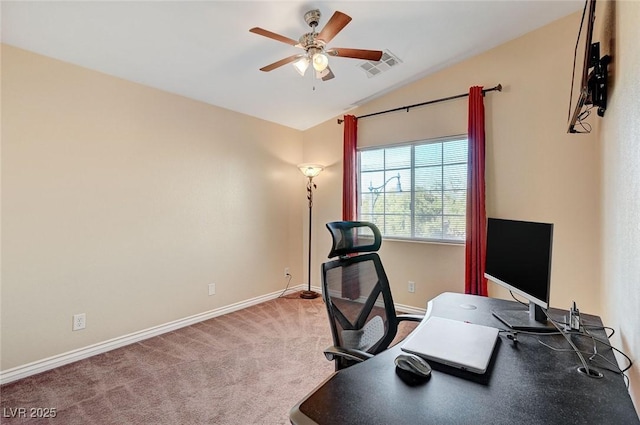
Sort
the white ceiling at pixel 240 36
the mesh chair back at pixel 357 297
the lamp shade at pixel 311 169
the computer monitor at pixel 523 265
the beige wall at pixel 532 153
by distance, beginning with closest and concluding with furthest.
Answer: the computer monitor at pixel 523 265 < the mesh chair back at pixel 357 297 < the white ceiling at pixel 240 36 < the beige wall at pixel 532 153 < the lamp shade at pixel 311 169

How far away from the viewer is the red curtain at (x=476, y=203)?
3.03m

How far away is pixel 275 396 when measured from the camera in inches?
80.5

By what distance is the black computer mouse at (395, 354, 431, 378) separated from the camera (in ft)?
3.05

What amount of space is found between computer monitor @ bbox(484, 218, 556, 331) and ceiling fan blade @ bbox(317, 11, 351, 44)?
1.50 metres

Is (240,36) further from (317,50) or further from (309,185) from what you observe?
(309,185)

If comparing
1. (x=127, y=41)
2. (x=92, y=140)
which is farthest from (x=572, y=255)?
(x=92, y=140)

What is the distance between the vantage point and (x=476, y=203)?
10.1 feet

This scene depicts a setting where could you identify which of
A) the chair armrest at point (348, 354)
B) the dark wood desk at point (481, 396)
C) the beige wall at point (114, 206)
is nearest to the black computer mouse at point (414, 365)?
the dark wood desk at point (481, 396)

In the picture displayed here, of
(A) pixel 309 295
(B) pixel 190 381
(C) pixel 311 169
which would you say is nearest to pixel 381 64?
(C) pixel 311 169

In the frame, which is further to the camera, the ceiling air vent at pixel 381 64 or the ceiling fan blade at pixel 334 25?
the ceiling air vent at pixel 381 64

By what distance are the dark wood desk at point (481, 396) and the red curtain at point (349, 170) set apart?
2.93 metres

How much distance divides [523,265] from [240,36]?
2.51 meters

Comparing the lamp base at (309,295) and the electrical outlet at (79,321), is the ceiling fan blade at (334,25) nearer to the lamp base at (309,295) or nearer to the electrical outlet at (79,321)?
the electrical outlet at (79,321)

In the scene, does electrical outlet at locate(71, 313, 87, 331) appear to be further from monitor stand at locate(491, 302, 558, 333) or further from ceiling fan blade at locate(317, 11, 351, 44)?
monitor stand at locate(491, 302, 558, 333)
